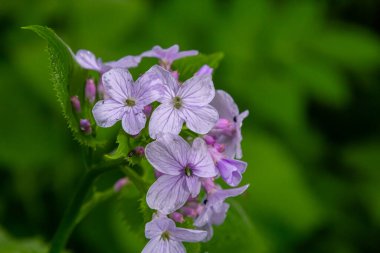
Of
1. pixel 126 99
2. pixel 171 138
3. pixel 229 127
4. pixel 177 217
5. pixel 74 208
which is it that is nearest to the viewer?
pixel 171 138

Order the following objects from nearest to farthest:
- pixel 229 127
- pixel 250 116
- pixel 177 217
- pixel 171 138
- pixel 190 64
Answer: pixel 171 138, pixel 177 217, pixel 229 127, pixel 190 64, pixel 250 116

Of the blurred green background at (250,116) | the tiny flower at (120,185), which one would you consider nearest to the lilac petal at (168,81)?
the tiny flower at (120,185)

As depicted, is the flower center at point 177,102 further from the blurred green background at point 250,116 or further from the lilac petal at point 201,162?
the blurred green background at point 250,116

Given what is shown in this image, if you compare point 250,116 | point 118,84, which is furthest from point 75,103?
point 250,116


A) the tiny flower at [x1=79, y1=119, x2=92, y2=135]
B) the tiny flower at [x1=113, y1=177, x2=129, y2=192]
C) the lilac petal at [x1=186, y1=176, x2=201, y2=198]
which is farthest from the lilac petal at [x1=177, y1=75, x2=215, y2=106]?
the tiny flower at [x1=113, y1=177, x2=129, y2=192]

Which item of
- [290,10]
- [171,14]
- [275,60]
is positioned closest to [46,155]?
[171,14]

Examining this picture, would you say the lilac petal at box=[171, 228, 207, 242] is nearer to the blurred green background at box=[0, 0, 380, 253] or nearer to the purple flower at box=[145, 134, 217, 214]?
the purple flower at box=[145, 134, 217, 214]

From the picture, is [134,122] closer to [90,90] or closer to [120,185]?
[90,90]
